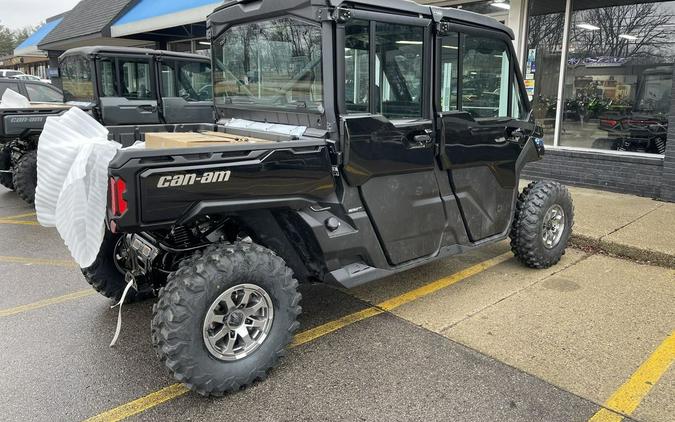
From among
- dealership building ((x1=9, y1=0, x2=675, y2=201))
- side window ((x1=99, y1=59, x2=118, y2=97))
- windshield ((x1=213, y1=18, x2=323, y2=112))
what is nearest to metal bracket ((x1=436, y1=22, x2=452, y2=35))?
windshield ((x1=213, y1=18, x2=323, y2=112))

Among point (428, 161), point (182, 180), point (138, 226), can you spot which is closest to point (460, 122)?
point (428, 161)

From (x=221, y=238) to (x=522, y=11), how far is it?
24.3 feet

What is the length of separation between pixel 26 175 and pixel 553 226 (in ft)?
23.2

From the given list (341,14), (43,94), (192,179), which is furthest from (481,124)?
(43,94)

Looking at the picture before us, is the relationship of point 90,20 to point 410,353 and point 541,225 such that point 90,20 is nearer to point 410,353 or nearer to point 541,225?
point 541,225

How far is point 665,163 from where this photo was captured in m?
7.36

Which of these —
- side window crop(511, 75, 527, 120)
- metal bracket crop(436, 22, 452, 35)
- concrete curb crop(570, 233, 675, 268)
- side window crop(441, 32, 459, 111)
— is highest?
metal bracket crop(436, 22, 452, 35)

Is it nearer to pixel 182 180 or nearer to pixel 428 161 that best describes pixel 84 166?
pixel 182 180

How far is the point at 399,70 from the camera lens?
3.87m

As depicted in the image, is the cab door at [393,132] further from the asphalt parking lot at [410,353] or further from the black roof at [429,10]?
the asphalt parking lot at [410,353]

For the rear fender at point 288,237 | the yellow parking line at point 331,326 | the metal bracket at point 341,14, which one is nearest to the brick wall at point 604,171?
the yellow parking line at point 331,326

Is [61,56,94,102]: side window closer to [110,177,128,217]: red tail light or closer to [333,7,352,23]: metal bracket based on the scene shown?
[333,7,352,23]: metal bracket

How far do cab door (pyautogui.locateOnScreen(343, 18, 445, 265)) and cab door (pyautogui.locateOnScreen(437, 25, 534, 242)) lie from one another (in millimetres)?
223

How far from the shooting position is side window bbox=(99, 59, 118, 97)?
8.20 meters
